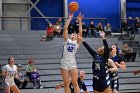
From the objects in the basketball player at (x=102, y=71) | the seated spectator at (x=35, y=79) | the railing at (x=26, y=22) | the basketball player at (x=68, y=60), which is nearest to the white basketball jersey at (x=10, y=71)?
the seated spectator at (x=35, y=79)

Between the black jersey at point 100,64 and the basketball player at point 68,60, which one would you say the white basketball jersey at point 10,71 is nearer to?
the basketball player at point 68,60

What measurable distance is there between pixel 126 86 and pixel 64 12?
34.1 feet

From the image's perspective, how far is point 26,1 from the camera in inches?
974

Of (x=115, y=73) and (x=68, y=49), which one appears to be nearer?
(x=68, y=49)

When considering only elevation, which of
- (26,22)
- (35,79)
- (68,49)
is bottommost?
(35,79)

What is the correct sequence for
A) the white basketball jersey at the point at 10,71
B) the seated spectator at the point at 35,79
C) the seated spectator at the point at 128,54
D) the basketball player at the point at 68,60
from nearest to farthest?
the basketball player at the point at 68,60 → the white basketball jersey at the point at 10,71 → the seated spectator at the point at 35,79 → the seated spectator at the point at 128,54

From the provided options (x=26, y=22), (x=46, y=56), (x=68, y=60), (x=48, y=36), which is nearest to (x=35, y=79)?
(x=46, y=56)

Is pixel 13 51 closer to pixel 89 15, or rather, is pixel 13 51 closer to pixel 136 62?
pixel 136 62

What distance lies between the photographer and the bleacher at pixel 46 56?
16.4 m

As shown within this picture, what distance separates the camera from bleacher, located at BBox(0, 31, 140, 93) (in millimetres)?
16359

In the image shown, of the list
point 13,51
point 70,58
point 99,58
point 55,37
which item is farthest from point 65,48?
point 55,37

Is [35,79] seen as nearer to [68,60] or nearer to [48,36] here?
[48,36]

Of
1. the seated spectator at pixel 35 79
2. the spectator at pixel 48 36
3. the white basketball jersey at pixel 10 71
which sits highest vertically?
the spectator at pixel 48 36

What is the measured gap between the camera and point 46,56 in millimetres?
18719
